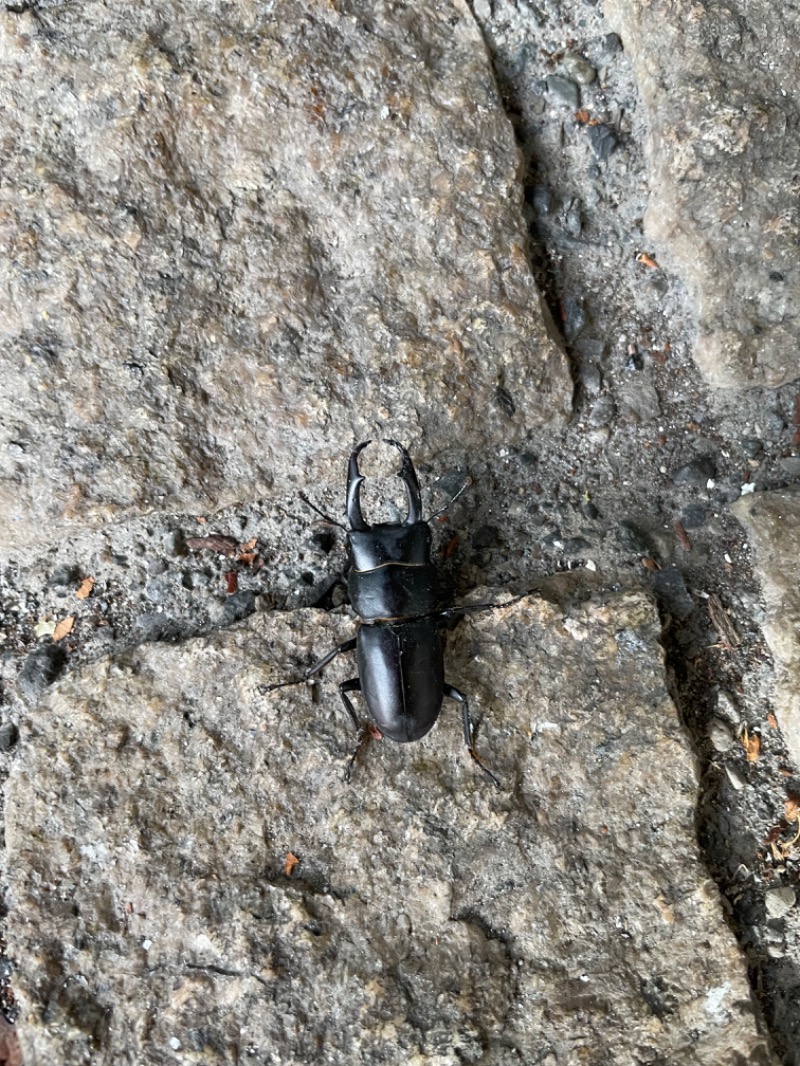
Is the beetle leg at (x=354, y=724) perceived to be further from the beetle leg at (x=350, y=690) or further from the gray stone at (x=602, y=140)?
the gray stone at (x=602, y=140)

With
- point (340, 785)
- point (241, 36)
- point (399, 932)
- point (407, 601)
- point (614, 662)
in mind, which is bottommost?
point (399, 932)

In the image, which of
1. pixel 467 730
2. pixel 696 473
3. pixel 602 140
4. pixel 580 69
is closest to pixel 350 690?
pixel 467 730

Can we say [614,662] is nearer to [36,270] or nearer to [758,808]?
[758,808]

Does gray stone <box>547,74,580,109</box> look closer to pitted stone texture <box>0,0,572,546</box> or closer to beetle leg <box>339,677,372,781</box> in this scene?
pitted stone texture <box>0,0,572,546</box>

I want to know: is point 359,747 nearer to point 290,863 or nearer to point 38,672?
point 290,863

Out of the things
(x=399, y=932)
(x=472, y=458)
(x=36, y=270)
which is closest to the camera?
(x=399, y=932)

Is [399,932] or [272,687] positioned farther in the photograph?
[272,687]

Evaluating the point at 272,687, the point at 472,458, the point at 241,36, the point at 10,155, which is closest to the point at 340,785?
the point at 272,687
